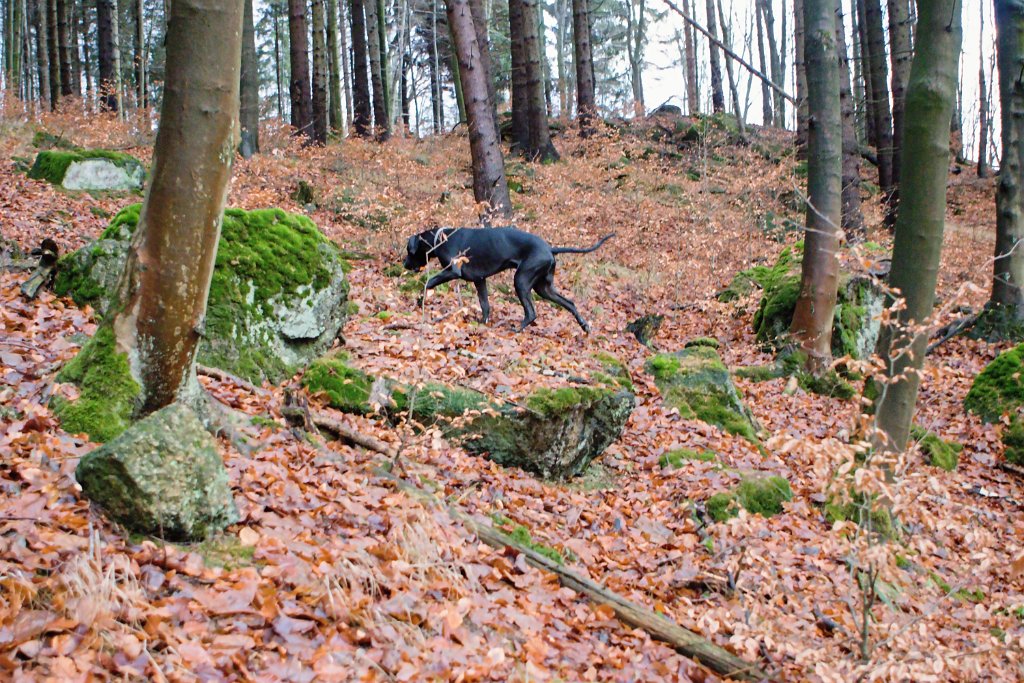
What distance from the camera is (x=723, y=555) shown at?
538 centimetres

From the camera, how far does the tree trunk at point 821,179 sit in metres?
9.30

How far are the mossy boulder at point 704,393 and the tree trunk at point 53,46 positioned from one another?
18378 millimetres

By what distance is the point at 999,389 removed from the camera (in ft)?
30.4

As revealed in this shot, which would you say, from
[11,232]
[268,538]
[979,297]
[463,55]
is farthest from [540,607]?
[979,297]

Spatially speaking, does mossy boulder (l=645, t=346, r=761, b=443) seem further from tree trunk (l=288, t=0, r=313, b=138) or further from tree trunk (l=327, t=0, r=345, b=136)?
tree trunk (l=327, t=0, r=345, b=136)

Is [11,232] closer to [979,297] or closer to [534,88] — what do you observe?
[534,88]

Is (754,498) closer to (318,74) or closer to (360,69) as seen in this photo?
(318,74)

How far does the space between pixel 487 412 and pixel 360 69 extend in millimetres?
16408

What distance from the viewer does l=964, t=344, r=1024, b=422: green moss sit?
9.03m

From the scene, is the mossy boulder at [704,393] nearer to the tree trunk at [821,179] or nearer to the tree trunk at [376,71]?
the tree trunk at [821,179]

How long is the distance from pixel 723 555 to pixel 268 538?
11.1 ft

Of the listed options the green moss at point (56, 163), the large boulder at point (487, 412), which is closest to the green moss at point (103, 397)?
the large boulder at point (487, 412)

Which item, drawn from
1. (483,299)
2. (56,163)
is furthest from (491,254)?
(56,163)

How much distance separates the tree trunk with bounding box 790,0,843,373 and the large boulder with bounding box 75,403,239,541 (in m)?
8.05
